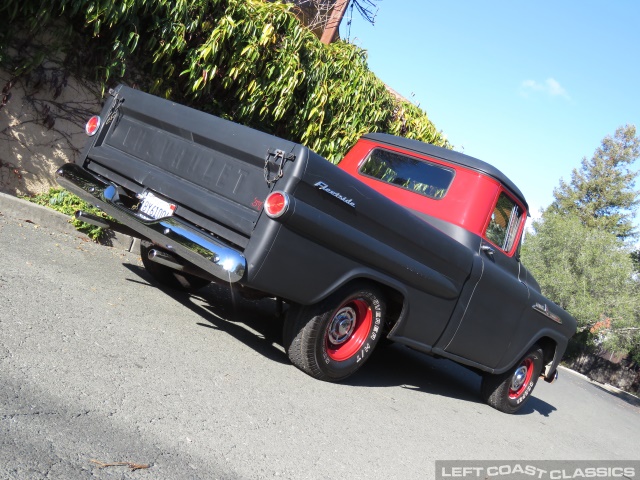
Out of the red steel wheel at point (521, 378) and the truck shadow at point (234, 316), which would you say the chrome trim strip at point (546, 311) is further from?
the truck shadow at point (234, 316)

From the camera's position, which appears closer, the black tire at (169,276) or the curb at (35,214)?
the black tire at (169,276)

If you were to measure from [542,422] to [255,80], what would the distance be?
5162mm

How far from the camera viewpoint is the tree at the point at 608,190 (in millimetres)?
44594

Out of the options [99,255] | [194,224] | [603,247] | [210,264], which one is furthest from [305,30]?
[603,247]

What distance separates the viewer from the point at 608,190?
44.9 meters

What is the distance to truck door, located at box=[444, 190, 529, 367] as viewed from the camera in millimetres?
5816

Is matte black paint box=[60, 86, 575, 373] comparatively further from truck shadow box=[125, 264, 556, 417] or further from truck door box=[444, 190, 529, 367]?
truck shadow box=[125, 264, 556, 417]

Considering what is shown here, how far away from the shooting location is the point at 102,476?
8.77ft

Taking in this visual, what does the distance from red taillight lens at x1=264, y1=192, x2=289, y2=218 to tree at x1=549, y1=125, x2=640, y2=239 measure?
4353cm

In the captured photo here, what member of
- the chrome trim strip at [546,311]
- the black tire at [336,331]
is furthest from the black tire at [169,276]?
the chrome trim strip at [546,311]

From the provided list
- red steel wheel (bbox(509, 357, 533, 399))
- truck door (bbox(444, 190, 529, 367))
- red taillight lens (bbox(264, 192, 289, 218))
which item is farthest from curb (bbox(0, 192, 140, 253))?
red steel wheel (bbox(509, 357, 533, 399))

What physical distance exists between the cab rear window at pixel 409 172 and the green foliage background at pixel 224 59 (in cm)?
204

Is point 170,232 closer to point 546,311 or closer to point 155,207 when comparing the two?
point 155,207

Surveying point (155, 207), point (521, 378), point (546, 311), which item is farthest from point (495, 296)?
point (155, 207)
